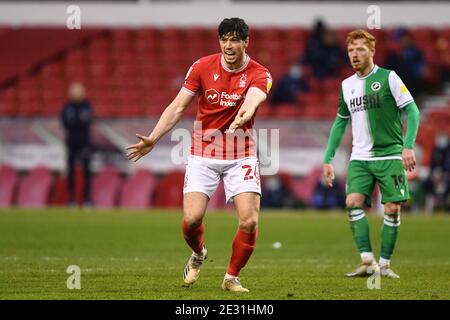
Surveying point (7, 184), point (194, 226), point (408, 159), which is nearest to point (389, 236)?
point (408, 159)

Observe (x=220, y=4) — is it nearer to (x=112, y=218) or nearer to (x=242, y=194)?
(x=112, y=218)

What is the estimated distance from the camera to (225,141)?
982cm

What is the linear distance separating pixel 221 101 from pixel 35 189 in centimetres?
1699

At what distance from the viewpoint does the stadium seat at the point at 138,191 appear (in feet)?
84.0

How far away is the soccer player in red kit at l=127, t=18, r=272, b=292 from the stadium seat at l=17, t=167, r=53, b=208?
1644 centimetres

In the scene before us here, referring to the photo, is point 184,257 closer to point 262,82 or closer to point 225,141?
point 225,141

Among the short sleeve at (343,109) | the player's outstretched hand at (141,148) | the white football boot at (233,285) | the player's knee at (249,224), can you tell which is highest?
the short sleeve at (343,109)

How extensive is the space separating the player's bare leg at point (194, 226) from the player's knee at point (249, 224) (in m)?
0.40

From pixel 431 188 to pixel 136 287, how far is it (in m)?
16.2

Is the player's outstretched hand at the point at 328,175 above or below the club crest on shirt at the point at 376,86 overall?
below

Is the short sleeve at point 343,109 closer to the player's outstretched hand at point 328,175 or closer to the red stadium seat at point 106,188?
the player's outstretched hand at point 328,175

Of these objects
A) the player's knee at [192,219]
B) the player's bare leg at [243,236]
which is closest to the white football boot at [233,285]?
the player's bare leg at [243,236]

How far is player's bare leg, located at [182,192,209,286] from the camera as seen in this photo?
9773mm

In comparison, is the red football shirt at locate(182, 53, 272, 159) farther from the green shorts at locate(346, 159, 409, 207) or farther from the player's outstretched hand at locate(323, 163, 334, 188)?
the green shorts at locate(346, 159, 409, 207)
